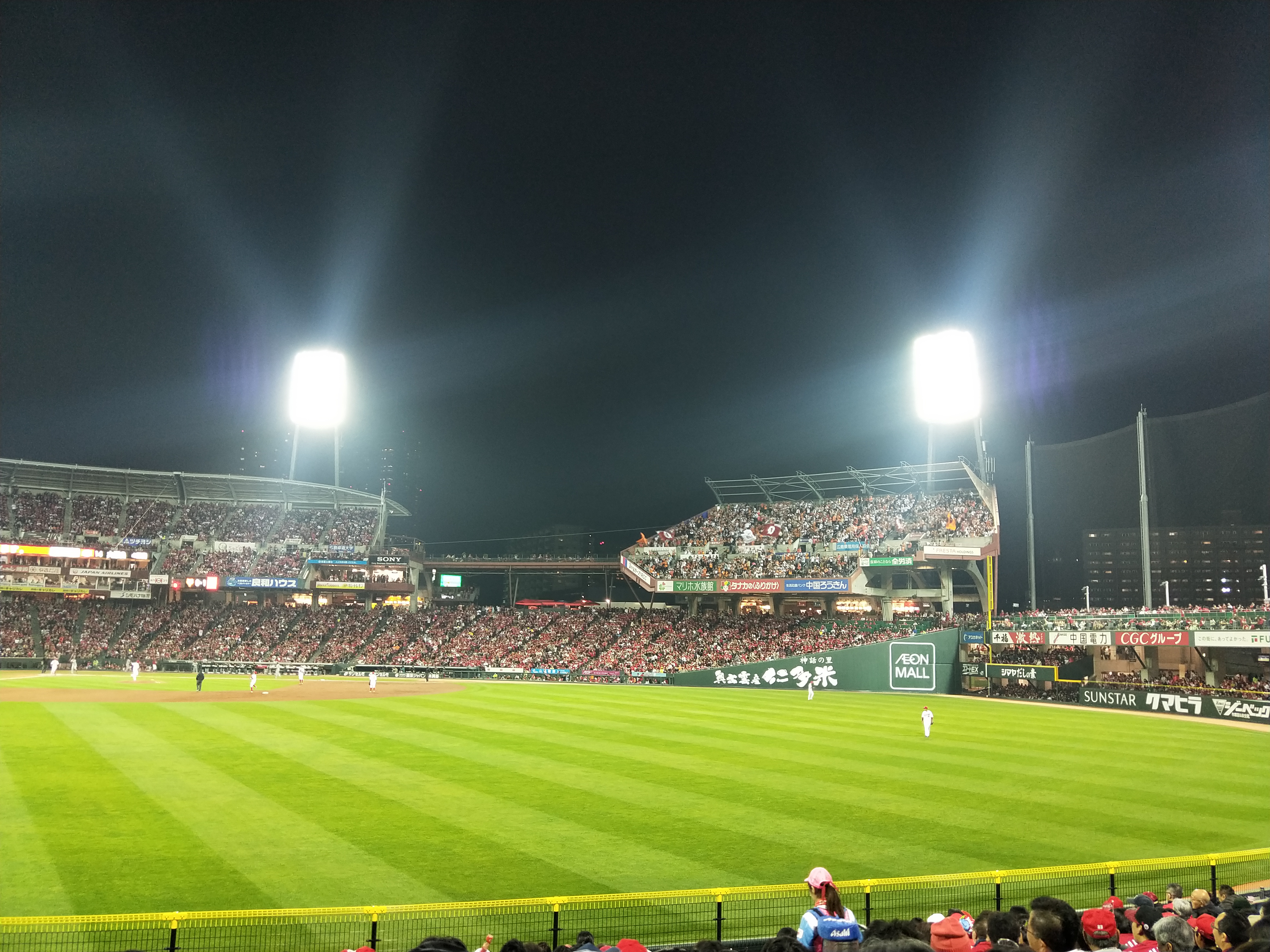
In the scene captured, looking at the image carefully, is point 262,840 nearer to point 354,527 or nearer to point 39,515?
point 354,527

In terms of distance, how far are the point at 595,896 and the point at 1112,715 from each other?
35.2m

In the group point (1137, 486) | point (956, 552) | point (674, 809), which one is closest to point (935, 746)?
point (674, 809)

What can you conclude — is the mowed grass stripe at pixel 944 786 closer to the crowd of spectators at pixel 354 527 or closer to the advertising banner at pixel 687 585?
the advertising banner at pixel 687 585

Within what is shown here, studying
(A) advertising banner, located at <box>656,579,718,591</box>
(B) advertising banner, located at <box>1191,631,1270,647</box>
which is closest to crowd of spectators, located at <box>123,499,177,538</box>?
(A) advertising banner, located at <box>656,579,718,591</box>

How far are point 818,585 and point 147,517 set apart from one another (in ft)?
178

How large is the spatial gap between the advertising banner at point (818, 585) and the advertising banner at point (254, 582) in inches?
1523

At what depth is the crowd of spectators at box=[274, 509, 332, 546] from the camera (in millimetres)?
74625

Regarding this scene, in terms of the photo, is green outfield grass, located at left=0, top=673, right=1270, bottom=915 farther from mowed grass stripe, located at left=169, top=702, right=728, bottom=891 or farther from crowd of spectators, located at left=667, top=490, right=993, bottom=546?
crowd of spectators, located at left=667, top=490, right=993, bottom=546

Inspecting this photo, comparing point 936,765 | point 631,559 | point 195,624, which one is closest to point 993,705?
point 936,765

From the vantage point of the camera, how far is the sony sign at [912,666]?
168 ft

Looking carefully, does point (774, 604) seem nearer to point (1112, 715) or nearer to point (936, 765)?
point (1112, 715)

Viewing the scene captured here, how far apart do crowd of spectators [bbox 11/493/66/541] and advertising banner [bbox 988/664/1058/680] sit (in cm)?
6671

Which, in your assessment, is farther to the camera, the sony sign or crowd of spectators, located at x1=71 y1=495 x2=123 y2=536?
crowd of spectators, located at x1=71 y1=495 x2=123 y2=536

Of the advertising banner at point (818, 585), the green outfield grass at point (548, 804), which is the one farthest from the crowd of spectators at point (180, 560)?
the advertising banner at point (818, 585)
